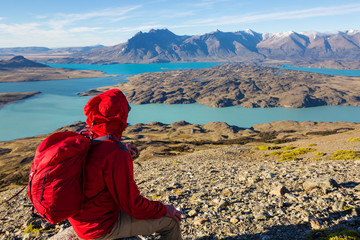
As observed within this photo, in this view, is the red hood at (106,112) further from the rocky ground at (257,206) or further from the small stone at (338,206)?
the small stone at (338,206)

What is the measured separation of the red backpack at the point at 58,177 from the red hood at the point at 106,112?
0.53 metres

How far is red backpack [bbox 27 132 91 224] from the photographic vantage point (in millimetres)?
2781

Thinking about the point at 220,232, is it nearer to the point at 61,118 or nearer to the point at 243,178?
the point at 243,178

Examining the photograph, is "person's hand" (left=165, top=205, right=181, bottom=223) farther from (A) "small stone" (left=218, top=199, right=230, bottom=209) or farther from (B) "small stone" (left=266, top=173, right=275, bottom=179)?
(B) "small stone" (left=266, top=173, right=275, bottom=179)

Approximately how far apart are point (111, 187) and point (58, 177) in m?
0.75

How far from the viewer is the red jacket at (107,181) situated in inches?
124

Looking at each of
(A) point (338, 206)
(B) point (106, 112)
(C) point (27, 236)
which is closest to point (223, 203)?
(A) point (338, 206)

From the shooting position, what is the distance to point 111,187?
3268 millimetres

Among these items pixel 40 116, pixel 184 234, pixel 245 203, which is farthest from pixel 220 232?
pixel 40 116

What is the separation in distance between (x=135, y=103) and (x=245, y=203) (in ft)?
641

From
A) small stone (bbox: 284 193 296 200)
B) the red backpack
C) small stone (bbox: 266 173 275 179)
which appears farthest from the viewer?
small stone (bbox: 266 173 275 179)

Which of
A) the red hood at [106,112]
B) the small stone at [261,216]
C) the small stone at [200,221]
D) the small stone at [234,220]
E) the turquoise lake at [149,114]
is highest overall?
the red hood at [106,112]

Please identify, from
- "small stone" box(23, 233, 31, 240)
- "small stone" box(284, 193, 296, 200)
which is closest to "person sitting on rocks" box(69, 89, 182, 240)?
"small stone" box(23, 233, 31, 240)

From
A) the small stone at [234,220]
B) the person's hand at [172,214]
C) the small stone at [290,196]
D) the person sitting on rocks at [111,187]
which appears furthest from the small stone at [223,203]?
the person sitting on rocks at [111,187]
